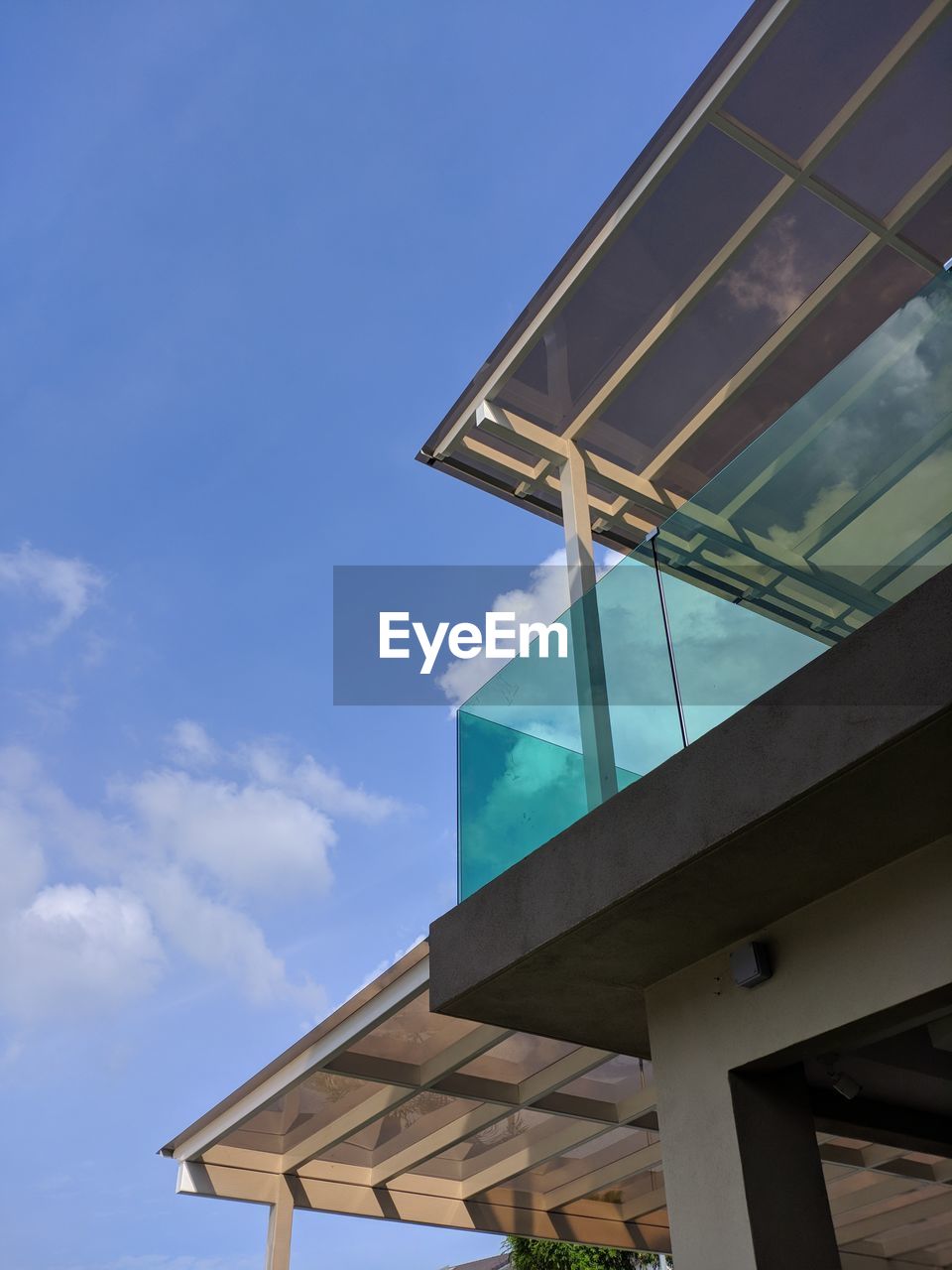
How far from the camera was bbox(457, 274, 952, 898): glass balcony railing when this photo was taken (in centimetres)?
385

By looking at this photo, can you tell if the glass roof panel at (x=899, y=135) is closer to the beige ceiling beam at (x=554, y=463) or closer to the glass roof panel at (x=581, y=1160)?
the beige ceiling beam at (x=554, y=463)

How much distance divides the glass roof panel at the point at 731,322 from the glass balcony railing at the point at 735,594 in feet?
8.21

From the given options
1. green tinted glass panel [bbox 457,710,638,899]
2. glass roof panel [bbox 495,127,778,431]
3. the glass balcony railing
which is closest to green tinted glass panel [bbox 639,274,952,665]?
Result: the glass balcony railing

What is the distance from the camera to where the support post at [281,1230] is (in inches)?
330

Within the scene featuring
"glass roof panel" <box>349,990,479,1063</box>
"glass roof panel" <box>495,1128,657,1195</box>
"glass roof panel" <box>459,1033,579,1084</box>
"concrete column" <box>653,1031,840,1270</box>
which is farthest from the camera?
"glass roof panel" <box>495,1128,657,1195</box>

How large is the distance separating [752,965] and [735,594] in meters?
1.38

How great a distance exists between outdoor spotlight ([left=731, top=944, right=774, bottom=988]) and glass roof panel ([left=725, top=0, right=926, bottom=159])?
4.10 metres

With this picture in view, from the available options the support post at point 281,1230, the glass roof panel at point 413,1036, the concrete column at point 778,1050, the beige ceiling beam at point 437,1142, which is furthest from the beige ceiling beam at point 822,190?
the support post at point 281,1230

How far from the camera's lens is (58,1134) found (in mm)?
104188

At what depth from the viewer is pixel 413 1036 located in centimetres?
743

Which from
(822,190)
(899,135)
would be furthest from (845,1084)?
(899,135)

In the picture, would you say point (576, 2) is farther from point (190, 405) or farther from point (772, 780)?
point (190, 405)

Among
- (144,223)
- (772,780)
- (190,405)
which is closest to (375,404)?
(190,405)

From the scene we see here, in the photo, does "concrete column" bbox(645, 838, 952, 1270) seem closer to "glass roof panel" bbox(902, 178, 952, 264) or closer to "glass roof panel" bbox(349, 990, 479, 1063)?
"glass roof panel" bbox(349, 990, 479, 1063)
